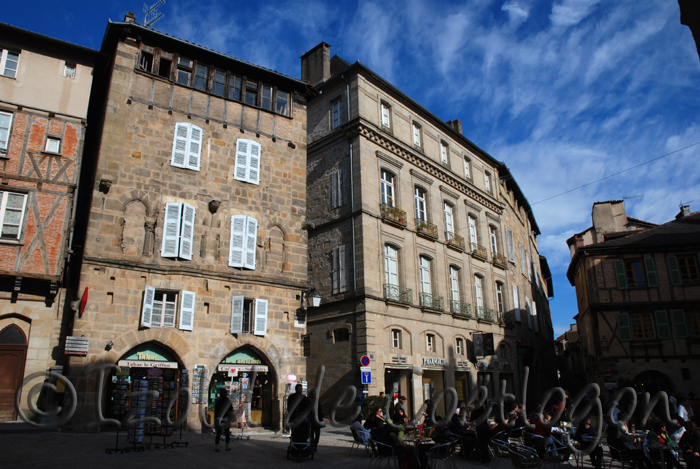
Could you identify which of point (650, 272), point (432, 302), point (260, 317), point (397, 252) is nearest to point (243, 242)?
point (260, 317)

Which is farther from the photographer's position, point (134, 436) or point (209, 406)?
point (209, 406)

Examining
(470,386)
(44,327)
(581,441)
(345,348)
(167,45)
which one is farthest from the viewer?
(470,386)

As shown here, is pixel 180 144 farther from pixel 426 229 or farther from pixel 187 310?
pixel 426 229

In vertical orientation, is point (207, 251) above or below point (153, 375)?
above

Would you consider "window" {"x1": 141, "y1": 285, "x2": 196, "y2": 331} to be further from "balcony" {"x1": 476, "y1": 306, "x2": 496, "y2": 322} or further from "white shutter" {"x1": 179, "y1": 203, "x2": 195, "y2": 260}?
"balcony" {"x1": 476, "y1": 306, "x2": 496, "y2": 322}

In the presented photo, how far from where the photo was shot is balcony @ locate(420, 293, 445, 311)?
22359 millimetres

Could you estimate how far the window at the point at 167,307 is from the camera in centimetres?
1343

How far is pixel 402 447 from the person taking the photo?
321 inches

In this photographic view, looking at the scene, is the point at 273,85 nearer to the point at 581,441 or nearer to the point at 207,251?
the point at 207,251

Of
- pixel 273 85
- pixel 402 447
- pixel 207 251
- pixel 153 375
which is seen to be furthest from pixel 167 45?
pixel 402 447

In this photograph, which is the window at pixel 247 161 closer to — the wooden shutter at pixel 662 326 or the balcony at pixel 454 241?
the balcony at pixel 454 241

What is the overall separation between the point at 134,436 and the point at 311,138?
55.1 ft

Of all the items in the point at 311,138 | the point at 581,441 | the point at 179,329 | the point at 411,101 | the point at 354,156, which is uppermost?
the point at 411,101

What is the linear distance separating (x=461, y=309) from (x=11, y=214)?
62.4 feet
